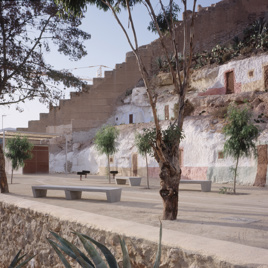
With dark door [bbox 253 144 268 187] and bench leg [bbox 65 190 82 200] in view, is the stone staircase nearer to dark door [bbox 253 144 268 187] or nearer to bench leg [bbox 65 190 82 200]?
dark door [bbox 253 144 268 187]

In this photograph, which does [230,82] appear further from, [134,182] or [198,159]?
[134,182]

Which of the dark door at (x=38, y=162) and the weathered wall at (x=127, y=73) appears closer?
the dark door at (x=38, y=162)

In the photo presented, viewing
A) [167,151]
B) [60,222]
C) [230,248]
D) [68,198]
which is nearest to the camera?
[230,248]

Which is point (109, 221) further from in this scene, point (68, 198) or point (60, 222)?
point (68, 198)

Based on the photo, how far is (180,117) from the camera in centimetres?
780

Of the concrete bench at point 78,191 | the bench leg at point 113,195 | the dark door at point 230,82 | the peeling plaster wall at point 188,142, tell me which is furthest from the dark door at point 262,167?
the dark door at point 230,82

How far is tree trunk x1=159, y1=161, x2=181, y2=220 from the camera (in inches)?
285

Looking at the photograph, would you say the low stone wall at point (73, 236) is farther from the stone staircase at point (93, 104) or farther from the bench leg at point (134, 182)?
the stone staircase at point (93, 104)

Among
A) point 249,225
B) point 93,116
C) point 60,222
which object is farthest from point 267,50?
point 60,222

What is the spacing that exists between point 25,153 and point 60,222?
17.7 meters

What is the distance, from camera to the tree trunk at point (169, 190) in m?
7.23

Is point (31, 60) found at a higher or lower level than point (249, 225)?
higher

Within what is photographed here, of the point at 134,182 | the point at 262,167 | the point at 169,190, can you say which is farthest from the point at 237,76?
the point at 169,190

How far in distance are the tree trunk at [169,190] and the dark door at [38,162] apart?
31768 mm
